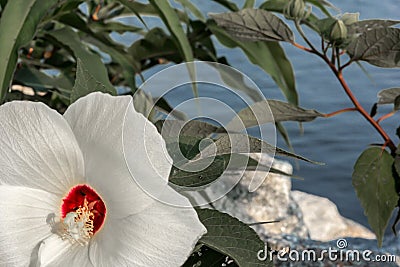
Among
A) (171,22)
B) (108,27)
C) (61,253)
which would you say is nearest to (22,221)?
(61,253)

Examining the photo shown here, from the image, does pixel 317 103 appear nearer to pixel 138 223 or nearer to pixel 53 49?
pixel 53 49

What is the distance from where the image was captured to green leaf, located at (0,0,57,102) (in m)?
0.52

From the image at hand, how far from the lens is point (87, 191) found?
27 centimetres

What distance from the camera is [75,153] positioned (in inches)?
10.1

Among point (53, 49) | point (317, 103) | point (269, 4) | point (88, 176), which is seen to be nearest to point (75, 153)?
point (88, 176)

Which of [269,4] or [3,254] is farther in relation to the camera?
[269,4]

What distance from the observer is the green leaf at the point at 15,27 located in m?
0.52

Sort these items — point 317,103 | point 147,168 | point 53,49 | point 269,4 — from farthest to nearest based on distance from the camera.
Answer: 1. point 317,103
2. point 53,49
3. point 269,4
4. point 147,168

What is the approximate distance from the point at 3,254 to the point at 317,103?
1.70m

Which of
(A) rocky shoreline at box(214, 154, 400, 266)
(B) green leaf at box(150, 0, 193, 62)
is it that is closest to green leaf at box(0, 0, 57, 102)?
(B) green leaf at box(150, 0, 193, 62)

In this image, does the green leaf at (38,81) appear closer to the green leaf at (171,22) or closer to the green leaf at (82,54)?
the green leaf at (82,54)

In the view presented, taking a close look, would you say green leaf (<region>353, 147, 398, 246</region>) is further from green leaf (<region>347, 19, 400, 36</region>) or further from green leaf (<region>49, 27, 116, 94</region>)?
green leaf (<region>49, 27, 116, 94</region>)

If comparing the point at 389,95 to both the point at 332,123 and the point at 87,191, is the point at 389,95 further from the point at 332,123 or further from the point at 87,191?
the point at 332,123

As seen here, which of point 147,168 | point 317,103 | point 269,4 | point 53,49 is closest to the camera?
point 147,168
